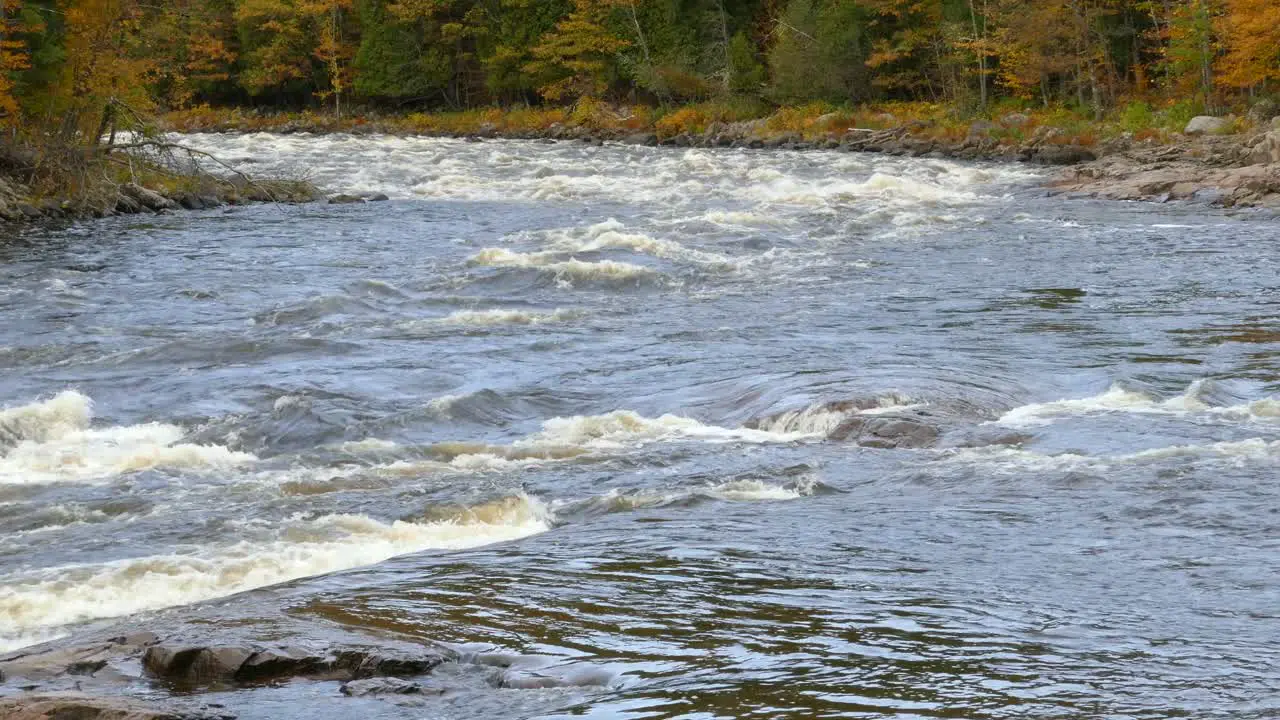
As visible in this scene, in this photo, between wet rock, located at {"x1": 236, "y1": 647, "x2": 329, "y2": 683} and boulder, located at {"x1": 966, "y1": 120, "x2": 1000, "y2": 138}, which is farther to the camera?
boulder, located at {"x1": 966, "y1": 120, "x2": 1000, "y2": 138}

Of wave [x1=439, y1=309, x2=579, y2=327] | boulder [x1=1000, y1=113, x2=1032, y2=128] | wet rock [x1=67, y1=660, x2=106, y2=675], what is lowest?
wave [x1=439, y1=309, x2=579, y2=327]

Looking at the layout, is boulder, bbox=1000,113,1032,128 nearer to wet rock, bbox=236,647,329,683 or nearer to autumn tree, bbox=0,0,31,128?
autumn tree, bbox=0,0,31,128

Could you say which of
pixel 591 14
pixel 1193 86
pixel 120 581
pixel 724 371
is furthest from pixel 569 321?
pixel 591 14

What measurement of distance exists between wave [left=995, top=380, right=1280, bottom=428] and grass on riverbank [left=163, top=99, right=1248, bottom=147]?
25698mm

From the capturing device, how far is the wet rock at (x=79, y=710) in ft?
15.0

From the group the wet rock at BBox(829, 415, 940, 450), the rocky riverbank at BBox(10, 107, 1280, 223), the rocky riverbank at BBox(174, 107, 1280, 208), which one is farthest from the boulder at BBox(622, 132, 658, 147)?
Result: the wet rock at BBox(829, 415, 940, 450)

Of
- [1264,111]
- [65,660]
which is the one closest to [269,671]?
[65,660]

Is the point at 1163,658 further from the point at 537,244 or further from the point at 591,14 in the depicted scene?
the point at 591,14

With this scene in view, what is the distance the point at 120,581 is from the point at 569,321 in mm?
9299

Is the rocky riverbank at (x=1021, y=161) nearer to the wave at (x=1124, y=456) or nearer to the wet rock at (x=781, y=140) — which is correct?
the wet rock at (x=781, y=140)

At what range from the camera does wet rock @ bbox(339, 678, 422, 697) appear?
17.2 ft

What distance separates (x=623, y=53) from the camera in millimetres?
62312

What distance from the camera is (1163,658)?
18.3ft

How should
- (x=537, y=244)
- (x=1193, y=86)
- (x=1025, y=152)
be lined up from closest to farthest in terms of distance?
→ (x=537, y=244)
(x=1025, y=152)
(x=1193, y=86)
